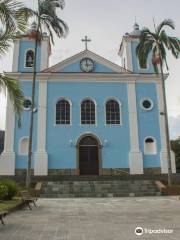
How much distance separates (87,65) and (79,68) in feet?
2.18

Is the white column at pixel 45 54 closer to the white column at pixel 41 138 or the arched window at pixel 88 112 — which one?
the white column at pixel 41 138

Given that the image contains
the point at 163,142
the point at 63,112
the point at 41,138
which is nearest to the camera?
the point at 41,138

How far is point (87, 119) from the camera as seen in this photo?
23078mm

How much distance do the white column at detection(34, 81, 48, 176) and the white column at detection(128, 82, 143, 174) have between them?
608cm

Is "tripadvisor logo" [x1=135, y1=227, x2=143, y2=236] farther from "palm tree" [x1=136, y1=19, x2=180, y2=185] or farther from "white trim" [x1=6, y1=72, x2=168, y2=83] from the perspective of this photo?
"white trim" [x1=6, y1=72, x2=168, y2=83]

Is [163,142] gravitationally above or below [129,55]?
below

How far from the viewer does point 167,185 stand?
18.3 m

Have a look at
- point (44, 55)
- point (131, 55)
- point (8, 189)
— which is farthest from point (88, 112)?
point (8, 189)

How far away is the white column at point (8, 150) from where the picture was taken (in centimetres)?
2136

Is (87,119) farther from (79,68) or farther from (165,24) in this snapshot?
(165,24)

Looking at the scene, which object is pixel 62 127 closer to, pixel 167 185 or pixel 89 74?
pixel 89 74

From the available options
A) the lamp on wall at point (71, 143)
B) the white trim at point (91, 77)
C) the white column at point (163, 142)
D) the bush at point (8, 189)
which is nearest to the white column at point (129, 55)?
the white trim at point (91, 77)

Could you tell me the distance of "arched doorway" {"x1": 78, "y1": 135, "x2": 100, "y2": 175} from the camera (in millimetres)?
22172

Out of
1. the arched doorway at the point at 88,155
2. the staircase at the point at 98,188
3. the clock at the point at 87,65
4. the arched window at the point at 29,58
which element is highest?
the arched window at the point at 29,58
